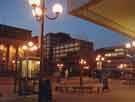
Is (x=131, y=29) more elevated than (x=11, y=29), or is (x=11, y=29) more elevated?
(x=11, y=29)

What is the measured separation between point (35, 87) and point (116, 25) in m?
10.1

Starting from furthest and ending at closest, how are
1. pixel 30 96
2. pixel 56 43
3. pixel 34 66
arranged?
pixel 56 43
pixel 34 66
pixel 30 96

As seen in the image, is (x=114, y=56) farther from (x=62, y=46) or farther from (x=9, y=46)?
(x=9, y=46)

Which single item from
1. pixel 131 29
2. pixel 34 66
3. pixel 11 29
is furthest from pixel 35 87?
pixel 11 29

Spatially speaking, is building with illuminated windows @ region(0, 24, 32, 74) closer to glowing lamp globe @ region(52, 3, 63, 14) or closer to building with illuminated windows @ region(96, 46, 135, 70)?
glowing lamp globe @ region(52, 3, 63, 14)

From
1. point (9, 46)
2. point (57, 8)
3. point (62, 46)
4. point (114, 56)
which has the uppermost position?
point (62, 46)

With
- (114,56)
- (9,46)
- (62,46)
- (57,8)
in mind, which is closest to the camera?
(57,8)

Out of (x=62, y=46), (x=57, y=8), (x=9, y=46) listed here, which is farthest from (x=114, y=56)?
(x=57, y=8)

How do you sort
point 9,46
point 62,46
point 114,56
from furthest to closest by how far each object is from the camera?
1. point 114,56
2. point 62,46
3. point 9,46

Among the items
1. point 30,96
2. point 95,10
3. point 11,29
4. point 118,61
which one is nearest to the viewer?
point 95,10

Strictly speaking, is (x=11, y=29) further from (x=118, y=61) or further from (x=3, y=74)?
(x=118, y=61)

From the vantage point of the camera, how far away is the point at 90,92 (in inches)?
979

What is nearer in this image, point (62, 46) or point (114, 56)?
point (62, 46)

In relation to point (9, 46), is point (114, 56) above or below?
above
